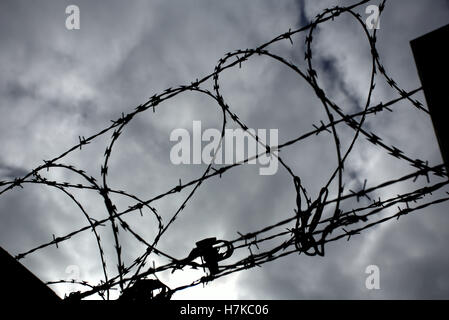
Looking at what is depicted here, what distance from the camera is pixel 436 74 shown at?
184 centimetres

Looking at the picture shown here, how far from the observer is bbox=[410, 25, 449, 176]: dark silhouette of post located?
1.74 m

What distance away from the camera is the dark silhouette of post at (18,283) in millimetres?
2574

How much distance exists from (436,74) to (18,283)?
3246mm

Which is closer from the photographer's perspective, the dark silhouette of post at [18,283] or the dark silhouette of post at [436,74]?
the dark silhouette of post at [436,74]

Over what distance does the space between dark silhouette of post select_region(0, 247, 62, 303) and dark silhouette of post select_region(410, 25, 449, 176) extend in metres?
2.98

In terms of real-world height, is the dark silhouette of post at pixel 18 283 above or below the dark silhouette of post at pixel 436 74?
below

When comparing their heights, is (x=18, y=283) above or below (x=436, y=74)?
below

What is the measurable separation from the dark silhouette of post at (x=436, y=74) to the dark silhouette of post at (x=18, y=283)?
2983 mm

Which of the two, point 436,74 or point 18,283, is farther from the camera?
point 18,283
